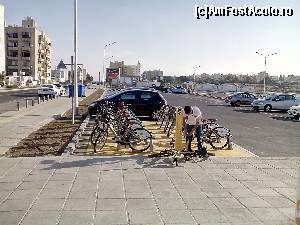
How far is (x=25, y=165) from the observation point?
873 centimetres

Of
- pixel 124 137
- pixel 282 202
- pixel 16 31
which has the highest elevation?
pixel 16 31

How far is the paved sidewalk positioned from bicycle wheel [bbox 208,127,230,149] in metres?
1.84

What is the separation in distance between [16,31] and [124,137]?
111691 millimetres

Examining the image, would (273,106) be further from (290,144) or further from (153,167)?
(153,167)

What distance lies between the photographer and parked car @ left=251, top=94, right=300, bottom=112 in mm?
29172

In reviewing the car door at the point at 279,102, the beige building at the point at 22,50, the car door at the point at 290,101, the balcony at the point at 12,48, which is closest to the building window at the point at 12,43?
the beige building at the point at 22,50

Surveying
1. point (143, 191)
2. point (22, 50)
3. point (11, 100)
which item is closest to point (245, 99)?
point (11, 100)

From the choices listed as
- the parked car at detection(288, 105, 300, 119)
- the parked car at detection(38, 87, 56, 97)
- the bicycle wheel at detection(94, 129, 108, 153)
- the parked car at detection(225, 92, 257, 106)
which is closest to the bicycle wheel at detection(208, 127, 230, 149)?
the bicycle wheel at detection(94, 129, 108, 153)

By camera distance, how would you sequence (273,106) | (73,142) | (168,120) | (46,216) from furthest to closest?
(273,106) → (168,120) → (73,142) → (46,216)

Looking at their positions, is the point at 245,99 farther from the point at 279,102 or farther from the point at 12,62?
the point at 12,62

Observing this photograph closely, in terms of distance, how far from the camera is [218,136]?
11.7 m

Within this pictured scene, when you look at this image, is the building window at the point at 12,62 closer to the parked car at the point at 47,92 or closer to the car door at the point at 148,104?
the parked car at the point at 47,92

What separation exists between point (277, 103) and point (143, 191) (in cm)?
2468

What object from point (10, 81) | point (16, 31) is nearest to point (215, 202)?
point (10, 81)
